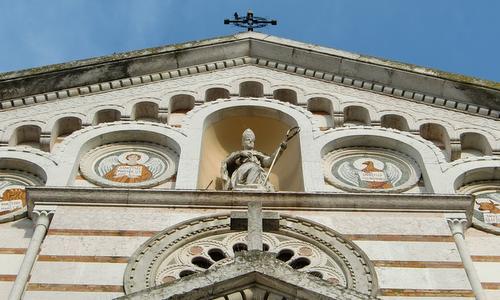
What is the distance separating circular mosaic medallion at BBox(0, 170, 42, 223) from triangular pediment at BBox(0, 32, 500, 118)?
1.84m

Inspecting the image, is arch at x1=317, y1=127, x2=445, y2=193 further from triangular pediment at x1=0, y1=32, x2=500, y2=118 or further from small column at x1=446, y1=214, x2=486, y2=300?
small column at x1=446, y1=214, x2=486, y2=300

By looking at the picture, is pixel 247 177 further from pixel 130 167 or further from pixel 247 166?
pixel 130 167

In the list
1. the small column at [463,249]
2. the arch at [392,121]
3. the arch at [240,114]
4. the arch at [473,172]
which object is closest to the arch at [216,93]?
the arch at [240,114]

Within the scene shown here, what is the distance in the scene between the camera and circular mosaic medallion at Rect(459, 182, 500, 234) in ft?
48.2

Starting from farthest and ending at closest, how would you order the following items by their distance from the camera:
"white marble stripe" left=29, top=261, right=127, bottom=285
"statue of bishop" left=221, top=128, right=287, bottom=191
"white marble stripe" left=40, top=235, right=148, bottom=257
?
"statue of bishop" left=221, top=128, right=287, bottom=191
"white marble stripe" left=40, top=235, right=148, bottom=257
"white marble stripe" left=29, top=261, right=127, bottom=285

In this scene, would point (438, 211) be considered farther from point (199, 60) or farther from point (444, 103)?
point (199, 60)

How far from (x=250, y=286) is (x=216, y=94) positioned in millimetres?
7752

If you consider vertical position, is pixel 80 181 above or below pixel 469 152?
below

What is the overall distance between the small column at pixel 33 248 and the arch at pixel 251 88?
492 cm

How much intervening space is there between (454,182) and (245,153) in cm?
303

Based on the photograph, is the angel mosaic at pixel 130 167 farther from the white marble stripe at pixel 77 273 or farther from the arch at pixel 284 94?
the white marble stripe at pixel 77 273

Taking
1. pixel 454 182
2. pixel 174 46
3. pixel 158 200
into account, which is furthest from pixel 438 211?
pixel 174 46

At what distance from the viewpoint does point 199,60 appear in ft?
61.5

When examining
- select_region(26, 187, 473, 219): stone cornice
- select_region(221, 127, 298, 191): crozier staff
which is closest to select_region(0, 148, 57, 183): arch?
select_region(26, 187, 473, 219): stone cornice
